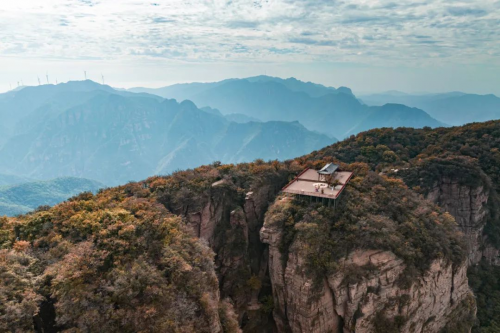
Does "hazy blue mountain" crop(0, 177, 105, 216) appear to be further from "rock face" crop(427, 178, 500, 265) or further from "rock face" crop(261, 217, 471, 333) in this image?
"rock face" crop(427, 178, 500, 265)

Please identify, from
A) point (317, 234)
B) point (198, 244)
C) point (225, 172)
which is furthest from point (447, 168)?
point (198, 244)

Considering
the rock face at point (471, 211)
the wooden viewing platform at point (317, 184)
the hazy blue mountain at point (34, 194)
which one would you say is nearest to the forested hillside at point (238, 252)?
the rock face at point (471, 211)

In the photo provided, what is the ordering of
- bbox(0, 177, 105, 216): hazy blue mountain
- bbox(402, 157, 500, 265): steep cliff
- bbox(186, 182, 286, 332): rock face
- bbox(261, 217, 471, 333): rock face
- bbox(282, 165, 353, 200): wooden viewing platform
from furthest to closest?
bbox(0, 177, 105, 216): hazy blue mountain
bbox(402, 157, 500, 265): steep cliff
bbox(186, 182, 286, 332): rock face
bbox(282, 165, 353, 200): wooden viewing platform
bbox(261, 217, 471, 333): rock face

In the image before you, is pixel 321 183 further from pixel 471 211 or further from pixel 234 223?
pixel 471 211

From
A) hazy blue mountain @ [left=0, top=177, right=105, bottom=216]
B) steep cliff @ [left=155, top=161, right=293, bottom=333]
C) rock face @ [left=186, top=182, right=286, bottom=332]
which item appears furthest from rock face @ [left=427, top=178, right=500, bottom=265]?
hazy blue mountain @ [left=0, top=177, right=105, bottom=216]

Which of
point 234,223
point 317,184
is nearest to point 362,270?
point 317,184

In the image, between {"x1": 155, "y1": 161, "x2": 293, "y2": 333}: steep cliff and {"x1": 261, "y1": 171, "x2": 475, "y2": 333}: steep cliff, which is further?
{"x1": 155, "y1": 161, "x2": 293, "y2": 333}: steep cliff

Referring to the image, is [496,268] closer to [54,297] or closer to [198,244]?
[198,244]
